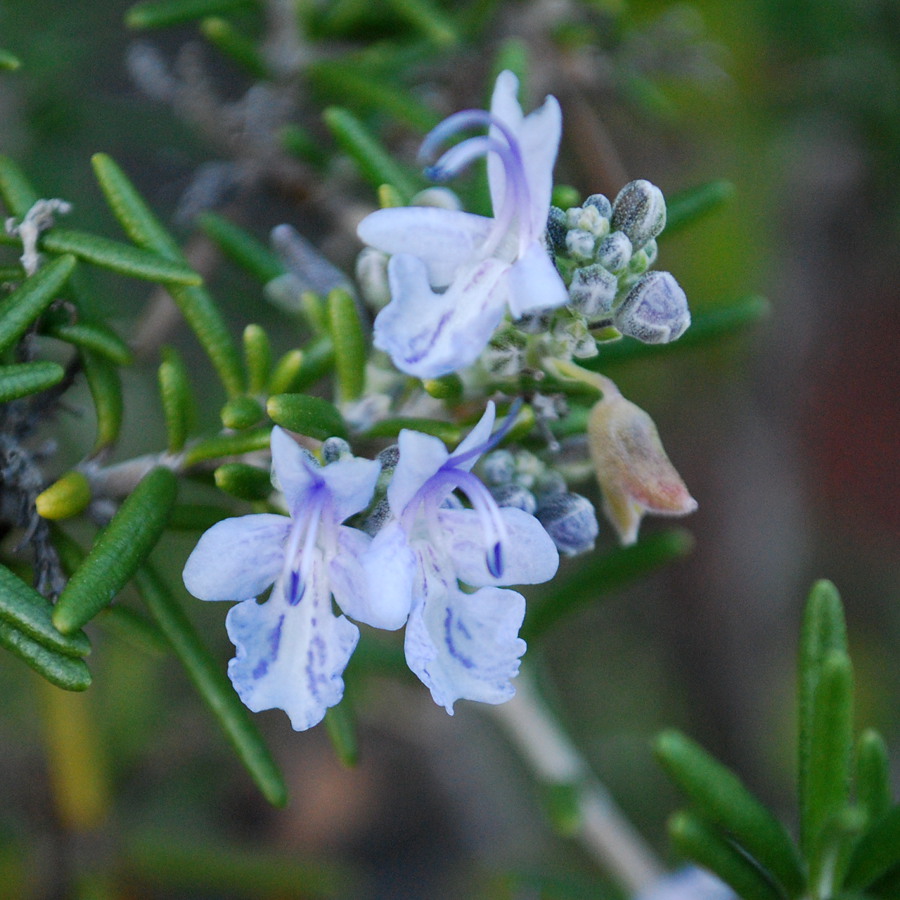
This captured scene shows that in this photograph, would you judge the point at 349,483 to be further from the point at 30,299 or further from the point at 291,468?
the point at 30,299

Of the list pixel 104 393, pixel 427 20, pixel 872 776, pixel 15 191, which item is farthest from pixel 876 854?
pixel 427 20

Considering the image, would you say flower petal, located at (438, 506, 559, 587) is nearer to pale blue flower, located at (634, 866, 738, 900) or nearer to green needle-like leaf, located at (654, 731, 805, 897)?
green needle-like leaf, located at (654, 731, 805, 897)

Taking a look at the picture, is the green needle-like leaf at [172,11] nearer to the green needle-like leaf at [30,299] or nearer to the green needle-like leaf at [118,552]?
the green needle-like leaf at [30,299]

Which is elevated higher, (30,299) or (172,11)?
(172,11)

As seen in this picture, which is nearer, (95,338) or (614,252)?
(614,252)

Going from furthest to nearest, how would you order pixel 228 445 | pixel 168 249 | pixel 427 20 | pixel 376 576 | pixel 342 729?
1. pixel 427 20
2. pixel 342 729
3. pixel 168 249
4. pixel 228 445
5. pixel 376 576

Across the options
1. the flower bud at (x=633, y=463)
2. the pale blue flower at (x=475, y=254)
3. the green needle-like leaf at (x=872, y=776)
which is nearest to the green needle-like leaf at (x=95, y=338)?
the pale blue flower at (x=475, y=254)

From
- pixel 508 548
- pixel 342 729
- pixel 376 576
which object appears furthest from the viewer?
pixel 342 729

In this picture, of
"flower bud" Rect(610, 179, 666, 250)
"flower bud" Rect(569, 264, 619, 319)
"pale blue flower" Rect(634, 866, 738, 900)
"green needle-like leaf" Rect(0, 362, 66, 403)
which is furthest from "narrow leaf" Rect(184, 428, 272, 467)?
"pale blue flower" Rect(634, 866, 738, 900)
